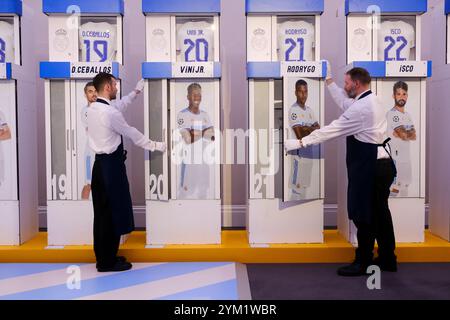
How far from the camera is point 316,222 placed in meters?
4.69

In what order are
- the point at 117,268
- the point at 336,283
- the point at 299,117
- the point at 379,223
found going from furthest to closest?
the point at 299,117 → the point at 117,268 → the point at 379,223 → the point at 336,283

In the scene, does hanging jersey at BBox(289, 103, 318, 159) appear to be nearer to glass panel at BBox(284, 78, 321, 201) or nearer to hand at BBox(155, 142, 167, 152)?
glass panel at BBox(284, 78, 321, 201)

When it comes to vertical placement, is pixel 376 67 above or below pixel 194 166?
above

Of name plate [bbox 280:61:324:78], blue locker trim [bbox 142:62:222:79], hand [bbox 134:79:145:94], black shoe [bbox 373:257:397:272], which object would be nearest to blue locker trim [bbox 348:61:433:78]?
name plate [bbox 280:61:324:78]

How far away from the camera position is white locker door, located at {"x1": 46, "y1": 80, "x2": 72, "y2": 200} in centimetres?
464

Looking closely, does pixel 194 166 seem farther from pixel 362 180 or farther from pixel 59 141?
pixel 362 180

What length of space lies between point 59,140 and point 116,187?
83cm

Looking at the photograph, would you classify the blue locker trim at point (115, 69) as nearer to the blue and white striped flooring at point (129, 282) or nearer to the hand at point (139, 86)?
the hand at point (139, 86)

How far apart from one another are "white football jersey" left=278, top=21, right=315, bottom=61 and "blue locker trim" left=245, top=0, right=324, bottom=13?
141 mm

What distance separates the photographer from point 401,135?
4672mm

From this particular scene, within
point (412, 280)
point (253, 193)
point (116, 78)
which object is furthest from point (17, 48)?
point (412, 280)

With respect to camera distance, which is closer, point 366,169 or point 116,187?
point 366,169

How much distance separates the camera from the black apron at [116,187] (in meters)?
4.21

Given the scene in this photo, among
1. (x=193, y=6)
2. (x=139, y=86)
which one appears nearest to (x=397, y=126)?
(x=193, y=6)
